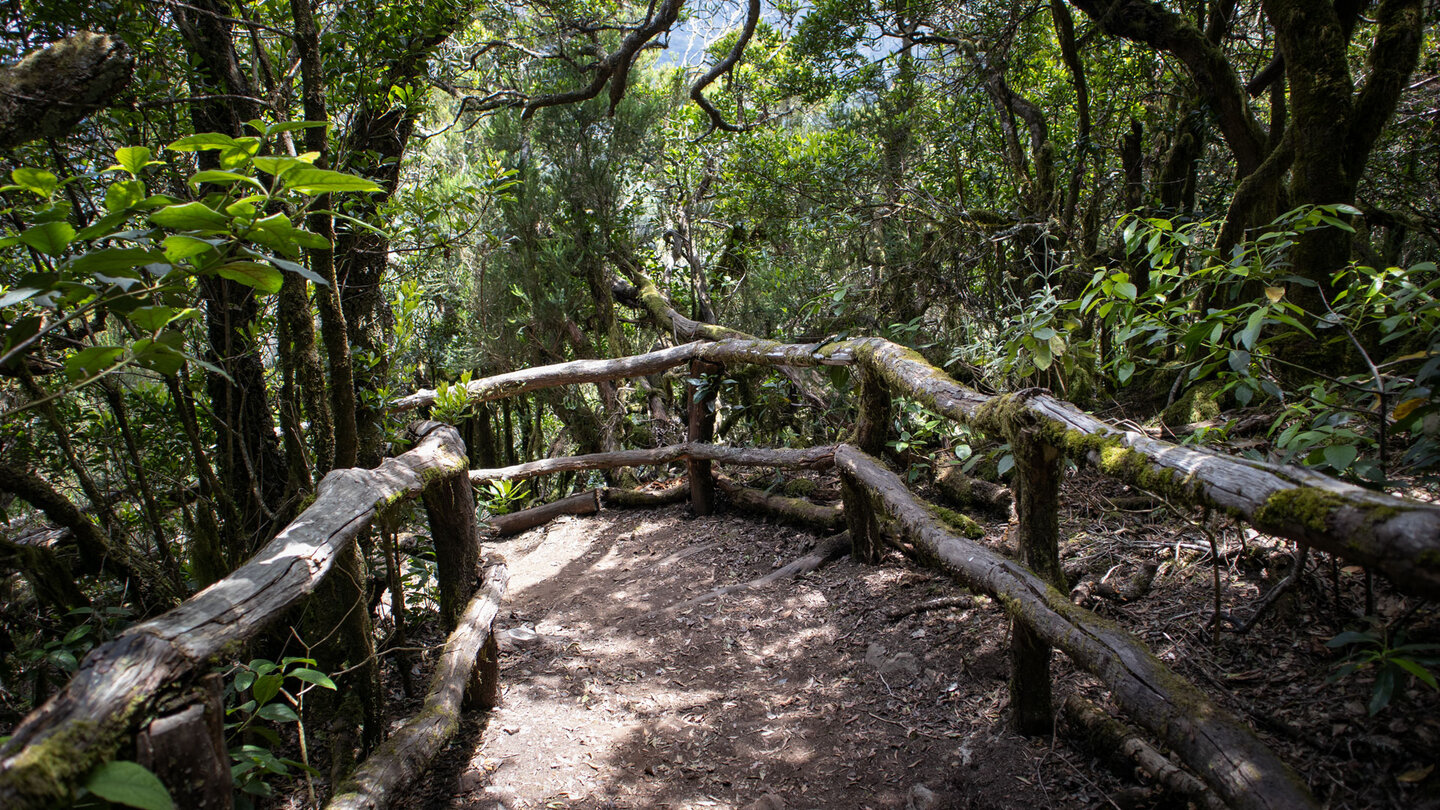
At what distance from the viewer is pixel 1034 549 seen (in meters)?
2.41

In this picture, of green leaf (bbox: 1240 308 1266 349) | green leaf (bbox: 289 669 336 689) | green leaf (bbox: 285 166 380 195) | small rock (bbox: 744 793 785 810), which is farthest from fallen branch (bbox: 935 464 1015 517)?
green leaf (bbox: 285 166 380 195)

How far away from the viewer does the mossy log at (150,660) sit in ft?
2.82

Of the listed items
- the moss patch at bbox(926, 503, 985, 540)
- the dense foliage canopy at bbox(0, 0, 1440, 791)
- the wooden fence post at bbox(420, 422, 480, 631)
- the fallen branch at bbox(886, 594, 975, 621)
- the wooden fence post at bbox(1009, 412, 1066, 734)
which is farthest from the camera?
the moss patch at bbox(926, 503, 985, 540)

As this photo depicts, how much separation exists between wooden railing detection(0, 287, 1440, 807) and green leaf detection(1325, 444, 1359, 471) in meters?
0.45

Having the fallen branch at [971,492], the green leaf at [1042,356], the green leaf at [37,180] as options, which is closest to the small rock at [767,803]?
the green leaf at [1042,356]

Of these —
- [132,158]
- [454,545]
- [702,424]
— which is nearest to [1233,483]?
[132,158]

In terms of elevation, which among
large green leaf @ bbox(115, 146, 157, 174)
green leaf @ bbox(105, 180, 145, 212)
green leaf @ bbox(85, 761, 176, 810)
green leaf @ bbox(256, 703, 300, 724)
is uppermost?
large green leaf @ bbox(115, 146, 157, 174)

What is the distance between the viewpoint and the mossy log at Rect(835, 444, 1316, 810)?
55.5 inches

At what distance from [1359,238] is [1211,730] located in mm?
5798

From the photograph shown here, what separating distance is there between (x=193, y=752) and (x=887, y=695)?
2.38 metres

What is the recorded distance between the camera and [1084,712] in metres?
2.18

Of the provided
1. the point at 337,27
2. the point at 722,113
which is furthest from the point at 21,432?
the point at 722,113

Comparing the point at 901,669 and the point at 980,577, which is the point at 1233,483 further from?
the point at 901,669

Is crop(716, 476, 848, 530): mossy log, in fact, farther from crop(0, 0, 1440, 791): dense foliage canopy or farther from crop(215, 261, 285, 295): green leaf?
crop(215, 261, 285, 295): green leaf
